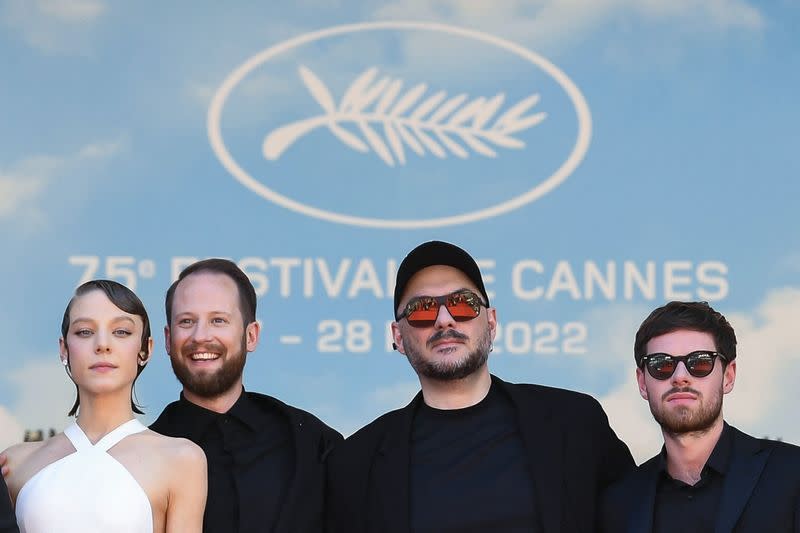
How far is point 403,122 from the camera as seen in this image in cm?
500

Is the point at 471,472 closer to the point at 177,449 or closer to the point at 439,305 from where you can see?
the point at 439,305

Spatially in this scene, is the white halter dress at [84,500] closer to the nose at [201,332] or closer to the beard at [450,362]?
the nose at [201,332]

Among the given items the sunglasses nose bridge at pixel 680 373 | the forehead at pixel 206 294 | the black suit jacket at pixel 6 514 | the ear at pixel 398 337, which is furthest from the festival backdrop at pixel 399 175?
the black suit jacket at pixel 6 514

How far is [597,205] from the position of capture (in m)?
4.93

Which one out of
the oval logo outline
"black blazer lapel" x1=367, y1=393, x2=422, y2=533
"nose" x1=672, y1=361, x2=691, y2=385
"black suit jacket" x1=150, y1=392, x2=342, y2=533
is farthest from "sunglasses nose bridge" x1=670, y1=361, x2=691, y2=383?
the oval logo outline

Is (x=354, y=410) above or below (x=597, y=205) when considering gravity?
below

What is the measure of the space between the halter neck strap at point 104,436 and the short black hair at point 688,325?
130cm

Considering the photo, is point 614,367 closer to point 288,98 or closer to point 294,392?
point 294,392

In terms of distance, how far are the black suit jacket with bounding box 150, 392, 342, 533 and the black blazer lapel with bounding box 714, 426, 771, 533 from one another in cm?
106

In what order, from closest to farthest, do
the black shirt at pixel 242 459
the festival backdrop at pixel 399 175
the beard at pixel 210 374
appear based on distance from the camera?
1. the black shirt at pixel 242 459
2. the beard at pixel 210 374
3. the festival backdrop at pixel 399 175

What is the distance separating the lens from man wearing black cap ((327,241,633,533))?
10.9 ft

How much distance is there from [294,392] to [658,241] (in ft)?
4.94

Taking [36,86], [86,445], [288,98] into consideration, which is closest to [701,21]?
[288,98]

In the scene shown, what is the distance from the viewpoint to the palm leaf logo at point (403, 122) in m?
4.97
